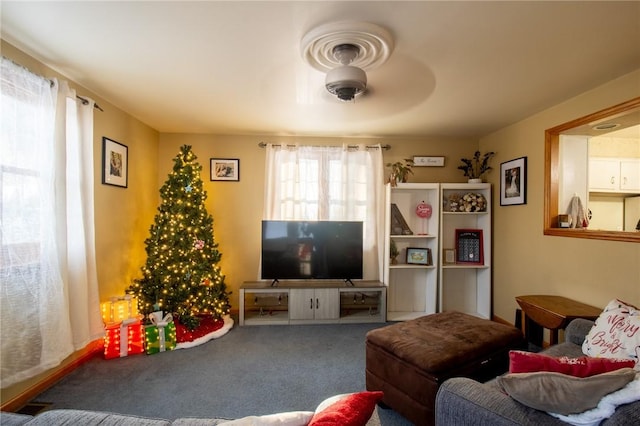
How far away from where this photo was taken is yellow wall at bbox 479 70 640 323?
7.72ft

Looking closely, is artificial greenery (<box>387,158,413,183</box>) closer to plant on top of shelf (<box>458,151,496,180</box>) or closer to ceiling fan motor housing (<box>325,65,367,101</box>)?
plant on top of shelf (<box>458,151,496,180</box>)

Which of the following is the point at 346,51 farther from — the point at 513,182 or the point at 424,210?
the point at 513,182

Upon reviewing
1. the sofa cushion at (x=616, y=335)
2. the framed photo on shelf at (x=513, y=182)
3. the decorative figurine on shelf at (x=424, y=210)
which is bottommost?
the sofa cushion at (x=616, y=335)

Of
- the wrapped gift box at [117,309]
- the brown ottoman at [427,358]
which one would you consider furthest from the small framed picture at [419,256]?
the wrapped gift box at [117,309]

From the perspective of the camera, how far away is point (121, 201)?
3279 mm

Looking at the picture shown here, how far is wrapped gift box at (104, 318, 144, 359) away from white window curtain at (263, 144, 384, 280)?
75.1 inches

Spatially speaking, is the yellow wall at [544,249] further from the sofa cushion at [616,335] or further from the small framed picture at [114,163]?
the small framed picture at [114,163]

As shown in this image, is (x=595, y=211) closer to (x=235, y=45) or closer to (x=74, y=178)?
(x=235, y=45)

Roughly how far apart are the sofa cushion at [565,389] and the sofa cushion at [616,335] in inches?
29.1

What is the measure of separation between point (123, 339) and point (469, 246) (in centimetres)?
409

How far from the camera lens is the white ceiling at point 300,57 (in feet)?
5.31

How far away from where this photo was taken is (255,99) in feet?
9.41

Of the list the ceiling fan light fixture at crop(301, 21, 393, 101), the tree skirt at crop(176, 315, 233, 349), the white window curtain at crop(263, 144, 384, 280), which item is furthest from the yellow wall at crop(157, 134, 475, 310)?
the ceiling fan light fixture at crop(301, 21, 393, 101)

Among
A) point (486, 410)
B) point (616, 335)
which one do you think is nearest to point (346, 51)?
point (486, 410)
